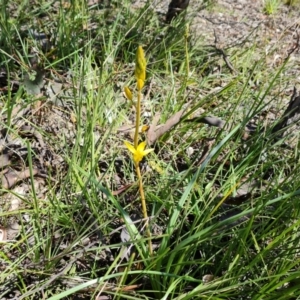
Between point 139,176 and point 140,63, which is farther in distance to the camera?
point 139,176

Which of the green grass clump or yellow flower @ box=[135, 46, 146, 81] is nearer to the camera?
yellow flower @ box=[135, 46, 146, 81]

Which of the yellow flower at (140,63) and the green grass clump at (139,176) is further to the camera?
the green grass clump at (139,176)

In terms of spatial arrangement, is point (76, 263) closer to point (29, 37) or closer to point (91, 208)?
point (91, 208)

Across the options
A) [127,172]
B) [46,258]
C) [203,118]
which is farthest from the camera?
[203,118]

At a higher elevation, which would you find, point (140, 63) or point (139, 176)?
point (140, 63)

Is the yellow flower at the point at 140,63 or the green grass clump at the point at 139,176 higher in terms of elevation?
the yellow flower at the point at 140,63

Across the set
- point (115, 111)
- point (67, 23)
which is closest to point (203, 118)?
point (115, 111)

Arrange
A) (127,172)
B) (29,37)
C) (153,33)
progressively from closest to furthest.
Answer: (127,172)
(29,37)
(153,33)

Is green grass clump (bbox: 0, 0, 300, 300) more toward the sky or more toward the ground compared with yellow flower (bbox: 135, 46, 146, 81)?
more toward the ground
